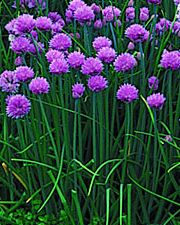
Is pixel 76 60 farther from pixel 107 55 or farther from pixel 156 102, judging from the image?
pixel 156 102

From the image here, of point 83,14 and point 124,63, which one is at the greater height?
point 83,14

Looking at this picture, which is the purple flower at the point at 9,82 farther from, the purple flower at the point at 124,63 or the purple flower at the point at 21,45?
the purple flower at the point at 124,63

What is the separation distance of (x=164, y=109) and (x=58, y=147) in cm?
39

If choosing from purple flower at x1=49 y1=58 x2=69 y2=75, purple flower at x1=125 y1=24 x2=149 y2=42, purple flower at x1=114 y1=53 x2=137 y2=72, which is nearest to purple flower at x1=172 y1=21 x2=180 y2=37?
purple flower at x1=125 y1=24 x2=149 y2=42

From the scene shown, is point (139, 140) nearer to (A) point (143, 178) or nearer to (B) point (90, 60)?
(A) point (143, 178)

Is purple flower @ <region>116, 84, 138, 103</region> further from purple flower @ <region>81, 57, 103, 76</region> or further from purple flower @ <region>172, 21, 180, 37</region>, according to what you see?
purple flower @ <region>172, 21, 180, 37</region>

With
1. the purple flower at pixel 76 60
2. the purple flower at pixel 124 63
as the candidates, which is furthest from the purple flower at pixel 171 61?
the purple flower at pixel 76 60

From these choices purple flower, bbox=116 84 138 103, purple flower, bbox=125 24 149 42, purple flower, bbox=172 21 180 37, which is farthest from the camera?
purple flower, bbox=172 21 180 37

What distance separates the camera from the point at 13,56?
5.81 ft

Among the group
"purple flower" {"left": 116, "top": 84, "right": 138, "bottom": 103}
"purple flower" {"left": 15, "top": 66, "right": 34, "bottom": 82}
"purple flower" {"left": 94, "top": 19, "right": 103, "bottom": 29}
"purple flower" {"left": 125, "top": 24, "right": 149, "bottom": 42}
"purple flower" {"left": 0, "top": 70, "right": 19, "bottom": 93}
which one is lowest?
"purple flower" {"left": 116, "top": 84, "right": 138, "bottom": 103}

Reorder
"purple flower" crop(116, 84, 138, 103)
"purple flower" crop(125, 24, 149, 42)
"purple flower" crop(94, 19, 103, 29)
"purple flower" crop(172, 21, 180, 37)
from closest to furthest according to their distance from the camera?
"purple flower" crop(116, 84, 138, 103) → "purple flower" crop(125, 24, 149, 42) → "purple flower" crop(172, 21, 180, 37) → "purple flower" crop(94, 19, 103, 29)


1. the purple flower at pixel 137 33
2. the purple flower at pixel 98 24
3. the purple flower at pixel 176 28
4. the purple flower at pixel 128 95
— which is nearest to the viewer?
the purple flower at pixel 128 95

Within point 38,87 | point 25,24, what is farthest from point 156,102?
point 25,24

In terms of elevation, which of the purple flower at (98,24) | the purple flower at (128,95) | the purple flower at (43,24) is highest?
the purple flower at (43,24)
